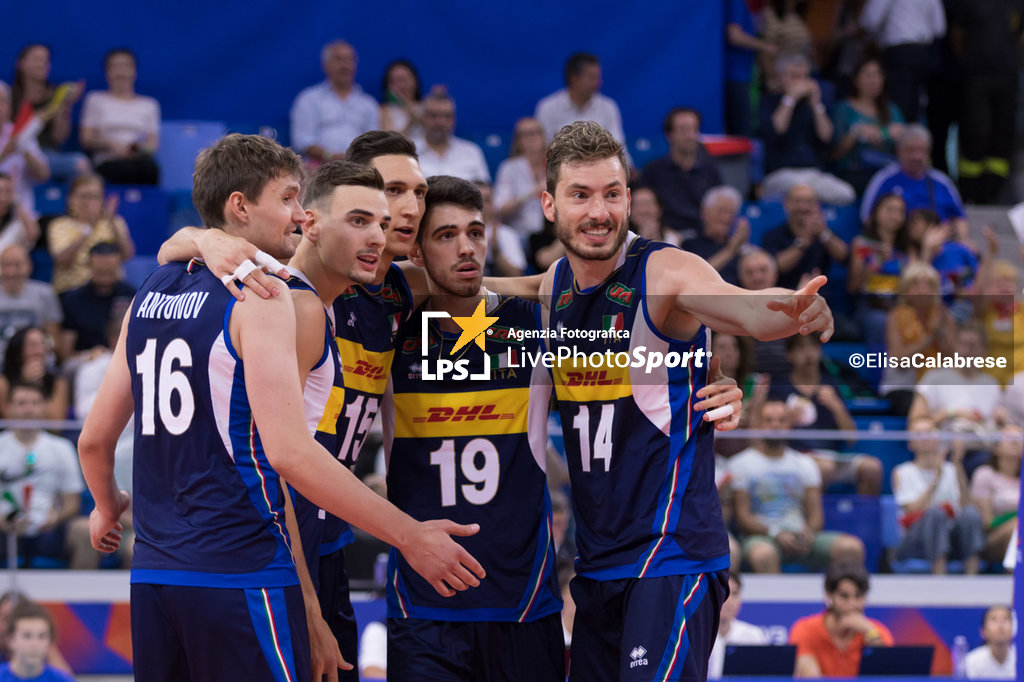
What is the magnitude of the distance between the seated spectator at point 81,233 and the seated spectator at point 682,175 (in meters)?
4.95

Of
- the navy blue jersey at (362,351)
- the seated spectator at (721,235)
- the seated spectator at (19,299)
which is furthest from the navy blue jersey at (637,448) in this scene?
the seated spectator at (19,299)

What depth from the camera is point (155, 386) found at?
3.86 m

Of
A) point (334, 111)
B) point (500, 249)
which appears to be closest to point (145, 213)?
point (334, 111)

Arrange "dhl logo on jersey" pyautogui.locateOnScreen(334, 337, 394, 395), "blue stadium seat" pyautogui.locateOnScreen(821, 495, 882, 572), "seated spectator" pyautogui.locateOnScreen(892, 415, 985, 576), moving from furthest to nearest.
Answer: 1. "seated spectator" pyautogui.locateOnScreen(892, 415, 985, 576)
2. "blue stadium seat" pyautogui.locateOnScreen(821, 495, 882, 572)
3. "dhl logo on jersey" pyautogui.locateOnScreen(334, 337, 394, 395)

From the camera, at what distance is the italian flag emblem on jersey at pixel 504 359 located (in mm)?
4926

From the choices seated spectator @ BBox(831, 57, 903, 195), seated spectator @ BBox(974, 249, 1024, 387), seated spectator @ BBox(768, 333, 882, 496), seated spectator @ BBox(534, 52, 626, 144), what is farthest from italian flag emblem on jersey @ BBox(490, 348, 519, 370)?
seated spectator @ BBox(831, 57, 903, 195)

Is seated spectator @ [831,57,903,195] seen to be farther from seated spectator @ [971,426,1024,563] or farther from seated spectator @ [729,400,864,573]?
seated spectator @ [729,400,864,573]

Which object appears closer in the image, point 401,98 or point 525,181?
point 525,181

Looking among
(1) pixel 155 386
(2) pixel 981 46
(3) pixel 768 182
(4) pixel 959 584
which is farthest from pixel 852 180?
(1) pixel 155 386

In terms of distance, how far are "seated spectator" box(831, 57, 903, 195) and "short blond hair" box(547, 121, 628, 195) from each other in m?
8.70

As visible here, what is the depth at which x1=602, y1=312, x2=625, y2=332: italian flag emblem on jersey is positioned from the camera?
4.60 meters

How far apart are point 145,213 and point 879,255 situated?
7.20m

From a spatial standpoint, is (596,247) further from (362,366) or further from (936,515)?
(936,515)

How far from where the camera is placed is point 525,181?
1136cm
